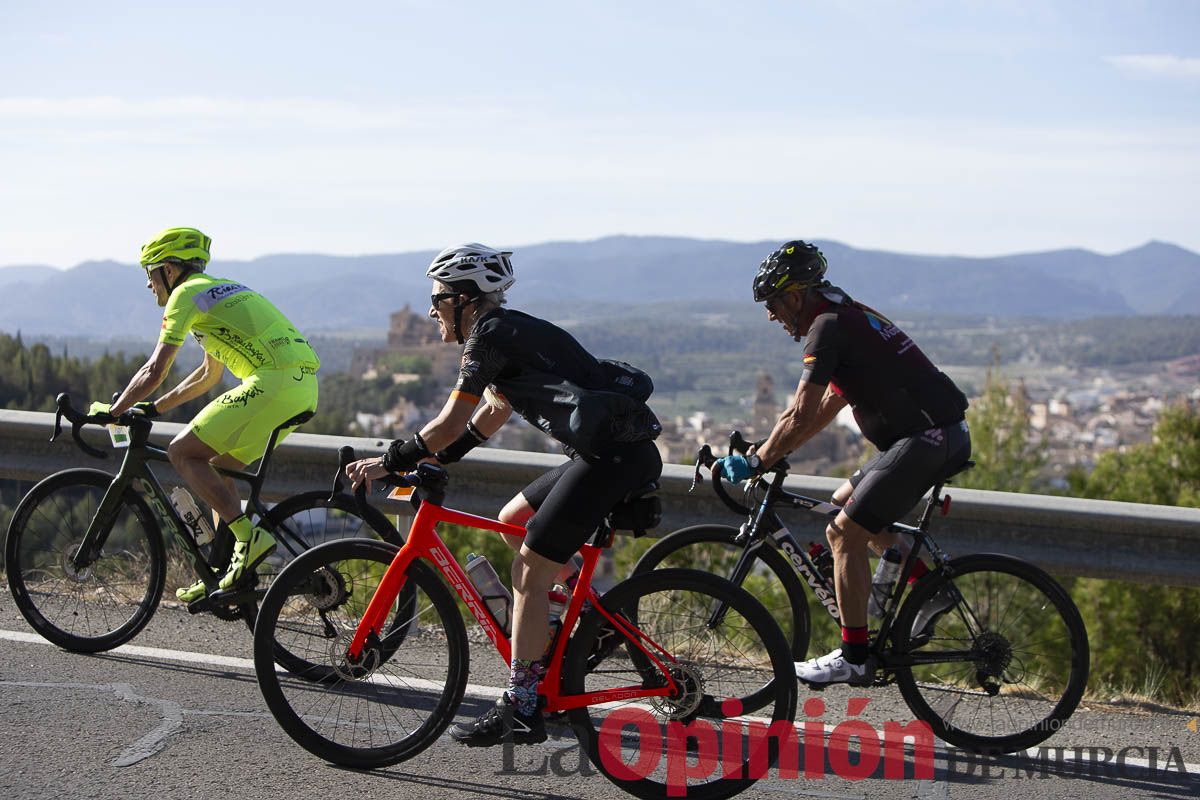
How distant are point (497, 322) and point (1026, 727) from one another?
263cm

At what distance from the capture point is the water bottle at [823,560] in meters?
5.29

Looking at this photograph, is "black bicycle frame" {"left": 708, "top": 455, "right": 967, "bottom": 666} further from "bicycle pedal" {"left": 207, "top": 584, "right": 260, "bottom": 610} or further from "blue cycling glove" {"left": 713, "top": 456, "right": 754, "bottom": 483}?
"bicycle pedal" {"left": 207, "top": 584, "right": 260, "bottom": 610}

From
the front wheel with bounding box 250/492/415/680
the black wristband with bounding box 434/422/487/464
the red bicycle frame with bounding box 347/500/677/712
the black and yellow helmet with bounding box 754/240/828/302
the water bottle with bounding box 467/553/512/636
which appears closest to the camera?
the red bicycle frame with bounding box 347/500/677/712

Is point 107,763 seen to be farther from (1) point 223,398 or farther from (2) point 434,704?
(1) point 223,398

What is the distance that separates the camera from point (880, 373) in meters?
5.02

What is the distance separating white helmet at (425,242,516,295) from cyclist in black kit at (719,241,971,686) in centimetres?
110

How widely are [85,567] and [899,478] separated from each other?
3817 millimetres

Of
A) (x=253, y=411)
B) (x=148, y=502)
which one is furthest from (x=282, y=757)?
(x=148, y=502)

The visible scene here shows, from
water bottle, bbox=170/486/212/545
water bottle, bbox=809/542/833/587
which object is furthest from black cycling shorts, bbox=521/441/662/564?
water bottle, bbox=170/486/212/545

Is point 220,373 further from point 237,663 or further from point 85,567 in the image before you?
point 237,663

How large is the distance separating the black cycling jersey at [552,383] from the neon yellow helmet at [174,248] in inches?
87.0

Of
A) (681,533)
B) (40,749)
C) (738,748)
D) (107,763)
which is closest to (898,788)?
(738,748)

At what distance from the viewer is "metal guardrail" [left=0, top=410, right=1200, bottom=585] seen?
5.67 meters

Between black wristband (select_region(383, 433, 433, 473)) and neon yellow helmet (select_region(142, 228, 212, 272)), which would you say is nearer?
black wristband (select_region(383, 433, 433, 473))
